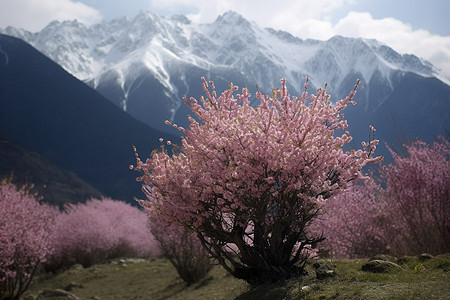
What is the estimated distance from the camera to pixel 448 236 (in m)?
9.99

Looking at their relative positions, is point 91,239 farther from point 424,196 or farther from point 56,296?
point 424,196

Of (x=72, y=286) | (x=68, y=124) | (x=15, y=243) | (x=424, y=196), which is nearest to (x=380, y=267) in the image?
(x=424, y=196)

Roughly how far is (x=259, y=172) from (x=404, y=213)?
623 centimetres

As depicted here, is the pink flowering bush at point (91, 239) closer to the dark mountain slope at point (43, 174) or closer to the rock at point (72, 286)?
the rock at point (72, 286)

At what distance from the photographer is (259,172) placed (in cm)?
659

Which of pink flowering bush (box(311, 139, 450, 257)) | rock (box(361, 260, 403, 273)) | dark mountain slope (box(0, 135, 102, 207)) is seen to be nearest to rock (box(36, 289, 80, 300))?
pink flowering bush (box(311, 139, 450, 257))

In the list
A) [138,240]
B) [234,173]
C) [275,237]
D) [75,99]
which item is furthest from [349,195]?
[75,99]

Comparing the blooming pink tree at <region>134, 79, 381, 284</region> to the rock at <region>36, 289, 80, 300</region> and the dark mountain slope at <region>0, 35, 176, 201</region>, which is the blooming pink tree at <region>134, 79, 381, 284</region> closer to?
the rock at <region>36, 289, 80, 300</region>

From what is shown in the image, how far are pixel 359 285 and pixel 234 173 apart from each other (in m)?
2.79

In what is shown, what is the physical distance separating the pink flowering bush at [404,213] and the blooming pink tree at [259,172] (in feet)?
2.98

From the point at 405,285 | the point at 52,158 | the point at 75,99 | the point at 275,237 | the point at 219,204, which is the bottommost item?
the point at 405,285

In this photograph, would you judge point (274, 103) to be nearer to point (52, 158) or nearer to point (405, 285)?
point (405, 285)

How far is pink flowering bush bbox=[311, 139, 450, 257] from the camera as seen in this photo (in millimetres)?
10133

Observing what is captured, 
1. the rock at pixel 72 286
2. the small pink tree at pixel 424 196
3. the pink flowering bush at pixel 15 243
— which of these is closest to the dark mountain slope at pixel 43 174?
the rock at pixel 72 286
